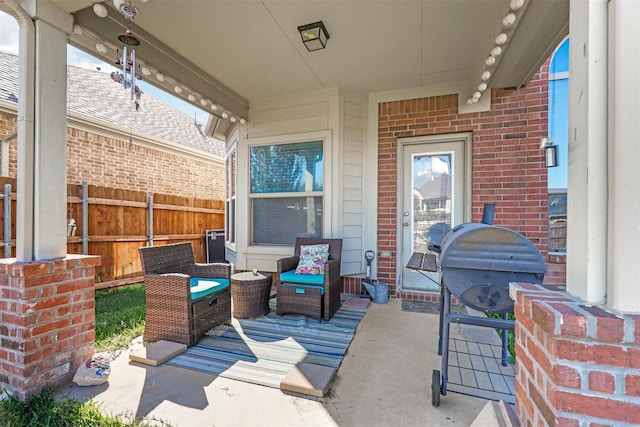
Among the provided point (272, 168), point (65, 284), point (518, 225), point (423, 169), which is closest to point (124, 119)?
point (272, 168)

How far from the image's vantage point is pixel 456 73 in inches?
149

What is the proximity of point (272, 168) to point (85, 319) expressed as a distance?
3091 mm

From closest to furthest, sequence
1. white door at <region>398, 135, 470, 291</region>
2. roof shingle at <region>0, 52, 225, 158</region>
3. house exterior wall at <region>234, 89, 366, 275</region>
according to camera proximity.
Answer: white door at <region>398, 135, 470, 291</region> → house exterior wall at <region>234, 89, 366, 275</region> → roof shingle at <region>0, 52, 225, 158</region>

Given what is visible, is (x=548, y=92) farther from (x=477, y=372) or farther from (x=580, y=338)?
(x=580, y=338)

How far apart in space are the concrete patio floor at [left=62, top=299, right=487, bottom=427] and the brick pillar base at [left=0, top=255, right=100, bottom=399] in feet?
0.71

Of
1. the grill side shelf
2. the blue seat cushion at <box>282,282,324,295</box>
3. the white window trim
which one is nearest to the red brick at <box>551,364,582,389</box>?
the grill side shelf

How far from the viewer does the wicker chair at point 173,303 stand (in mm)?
2643

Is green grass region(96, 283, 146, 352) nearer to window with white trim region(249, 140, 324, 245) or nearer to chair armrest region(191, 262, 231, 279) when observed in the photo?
chair armrest region(191, 262, 231, 279)

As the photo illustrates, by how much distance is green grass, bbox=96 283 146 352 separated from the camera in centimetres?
270

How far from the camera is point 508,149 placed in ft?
12.6

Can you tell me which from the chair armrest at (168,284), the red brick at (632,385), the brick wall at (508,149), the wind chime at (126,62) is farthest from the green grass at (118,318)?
the brick wall at (508,149)

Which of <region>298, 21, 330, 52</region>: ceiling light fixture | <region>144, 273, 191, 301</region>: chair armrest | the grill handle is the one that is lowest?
<region>144, 273, 191, 301</region>: chair armrest

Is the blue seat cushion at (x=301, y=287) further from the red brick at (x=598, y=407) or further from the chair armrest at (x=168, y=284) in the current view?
the red brick at (x=598, y=407)

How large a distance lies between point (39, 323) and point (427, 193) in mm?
4231
